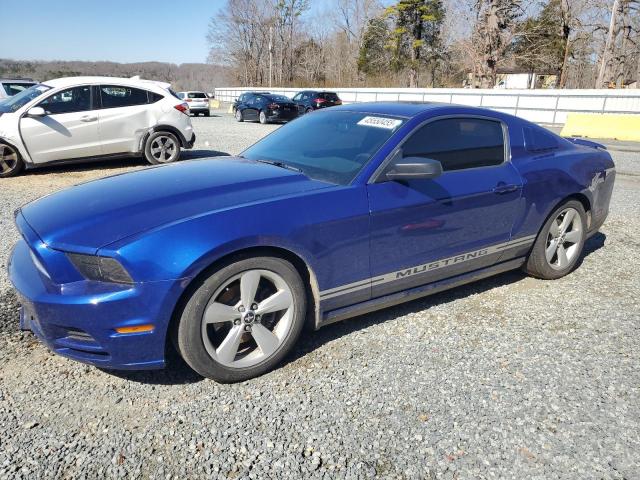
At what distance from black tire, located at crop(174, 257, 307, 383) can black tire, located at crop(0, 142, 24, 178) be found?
7.42 meters

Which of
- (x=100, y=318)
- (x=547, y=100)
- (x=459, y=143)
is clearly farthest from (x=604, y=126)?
(x=100, y=318)

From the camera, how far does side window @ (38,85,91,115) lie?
8.07 meters

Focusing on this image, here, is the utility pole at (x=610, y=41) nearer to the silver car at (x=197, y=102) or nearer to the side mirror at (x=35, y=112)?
the silver car at (x=197, y=102)

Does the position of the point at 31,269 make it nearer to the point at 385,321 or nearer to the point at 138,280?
the point at 138,280

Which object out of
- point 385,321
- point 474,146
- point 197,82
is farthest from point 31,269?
point 197,82

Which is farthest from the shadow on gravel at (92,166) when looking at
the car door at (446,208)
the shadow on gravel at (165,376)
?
the shadow on gravel at (165,376)

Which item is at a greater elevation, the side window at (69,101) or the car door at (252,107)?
the side window at (69,101)

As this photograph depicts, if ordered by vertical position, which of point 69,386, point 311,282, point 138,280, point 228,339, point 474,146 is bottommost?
point 69,386

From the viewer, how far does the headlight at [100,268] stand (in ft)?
7.43

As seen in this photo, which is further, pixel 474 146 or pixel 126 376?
pixel 474 146

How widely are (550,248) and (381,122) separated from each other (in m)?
1.96

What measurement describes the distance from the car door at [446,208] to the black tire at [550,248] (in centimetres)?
49

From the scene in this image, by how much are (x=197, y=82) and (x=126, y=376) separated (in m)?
108

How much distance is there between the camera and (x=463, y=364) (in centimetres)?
289
